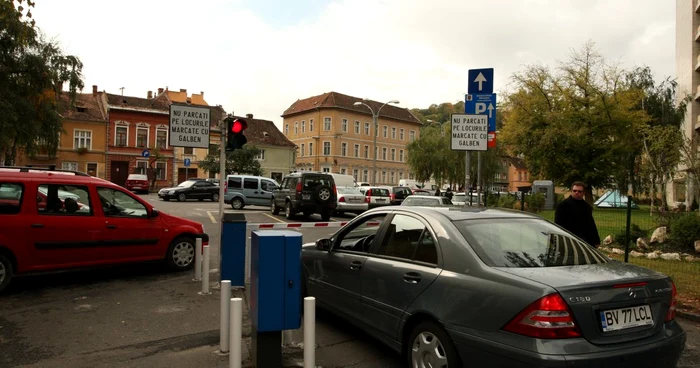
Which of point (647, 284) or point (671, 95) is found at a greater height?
point (671, 95)

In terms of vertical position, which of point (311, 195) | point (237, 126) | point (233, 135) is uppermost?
point (237, 126)

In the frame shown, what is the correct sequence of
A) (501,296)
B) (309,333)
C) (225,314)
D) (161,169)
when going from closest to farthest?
(501,296) < (309,333) < (225,314) < (161,169)

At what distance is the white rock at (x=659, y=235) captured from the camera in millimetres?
11908

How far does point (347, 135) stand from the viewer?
2697 inches

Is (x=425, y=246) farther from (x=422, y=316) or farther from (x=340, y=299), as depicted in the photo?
(x=340, y=299)

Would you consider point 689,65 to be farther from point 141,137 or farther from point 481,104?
point 141,137

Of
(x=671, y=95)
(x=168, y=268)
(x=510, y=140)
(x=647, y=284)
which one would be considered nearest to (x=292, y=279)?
(x=647, y=284)

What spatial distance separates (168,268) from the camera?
8.37 meters

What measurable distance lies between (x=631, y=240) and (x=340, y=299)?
10.6 meters

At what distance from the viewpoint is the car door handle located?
3802 mm

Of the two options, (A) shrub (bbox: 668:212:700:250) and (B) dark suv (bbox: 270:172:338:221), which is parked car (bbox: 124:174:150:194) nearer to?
(B) dark suv (bbox: 270:172:338:221)

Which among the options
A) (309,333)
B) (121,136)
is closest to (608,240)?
(309,333)

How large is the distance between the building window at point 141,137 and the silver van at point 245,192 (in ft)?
91.8

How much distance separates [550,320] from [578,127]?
99.7 ft
